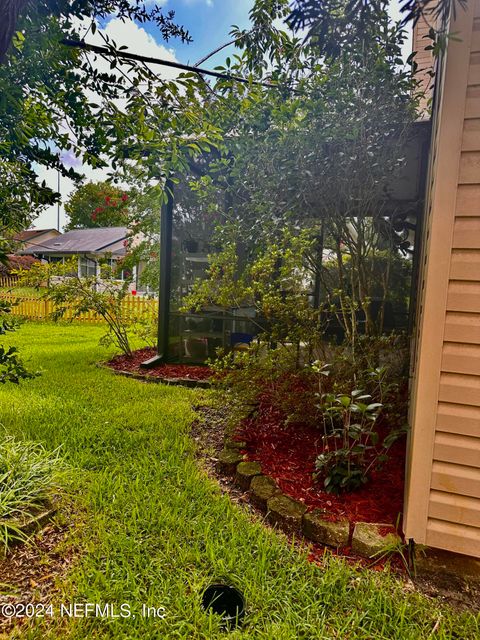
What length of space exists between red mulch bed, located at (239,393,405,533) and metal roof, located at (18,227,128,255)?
16.3 metres

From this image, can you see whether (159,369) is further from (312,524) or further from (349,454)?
(312,524)

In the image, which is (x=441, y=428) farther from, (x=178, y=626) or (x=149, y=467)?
(x=149, y=467)

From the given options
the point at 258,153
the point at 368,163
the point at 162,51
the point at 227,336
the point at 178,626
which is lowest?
the point at 178,626

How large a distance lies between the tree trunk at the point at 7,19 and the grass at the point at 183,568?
225 centimetres

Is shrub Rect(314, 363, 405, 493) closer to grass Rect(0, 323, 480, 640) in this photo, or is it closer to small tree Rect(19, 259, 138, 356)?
grass Rect(0, 323, 480, 640)

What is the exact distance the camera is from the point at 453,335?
1.60 m

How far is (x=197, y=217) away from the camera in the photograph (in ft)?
17.8

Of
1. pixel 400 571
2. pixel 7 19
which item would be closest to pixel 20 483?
pixel 400 571

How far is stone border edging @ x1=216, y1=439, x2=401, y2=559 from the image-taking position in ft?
5.95

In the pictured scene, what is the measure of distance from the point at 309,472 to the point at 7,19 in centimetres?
281

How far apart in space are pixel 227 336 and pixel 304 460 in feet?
9.40

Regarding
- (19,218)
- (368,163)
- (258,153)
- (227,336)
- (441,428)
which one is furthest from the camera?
(227,336)

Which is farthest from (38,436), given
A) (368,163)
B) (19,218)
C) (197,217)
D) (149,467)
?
(197,217)

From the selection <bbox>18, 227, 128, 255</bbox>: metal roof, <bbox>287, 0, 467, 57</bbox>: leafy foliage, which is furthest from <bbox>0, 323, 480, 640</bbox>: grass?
<bbox>18, 227, 128, 255</bbox>: metal roof
